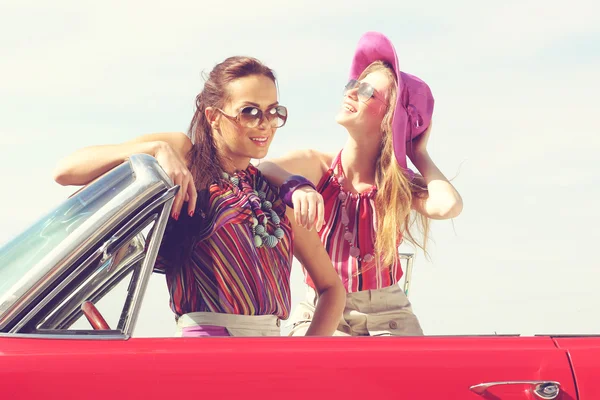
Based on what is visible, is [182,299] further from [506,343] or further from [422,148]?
[422,148]

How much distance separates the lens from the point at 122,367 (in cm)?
222

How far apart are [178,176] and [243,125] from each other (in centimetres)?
50

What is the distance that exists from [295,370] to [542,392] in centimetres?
62

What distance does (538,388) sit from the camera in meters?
2.32

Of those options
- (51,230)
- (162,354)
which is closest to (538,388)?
(162,354)

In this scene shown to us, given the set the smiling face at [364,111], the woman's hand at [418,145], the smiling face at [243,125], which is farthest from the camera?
the woman's hand at [418,145]

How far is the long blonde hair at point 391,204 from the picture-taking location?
3.94 m

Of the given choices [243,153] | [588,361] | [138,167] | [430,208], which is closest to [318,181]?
[430,208]

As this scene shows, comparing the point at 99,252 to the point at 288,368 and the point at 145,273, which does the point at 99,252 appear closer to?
the point at 145,273

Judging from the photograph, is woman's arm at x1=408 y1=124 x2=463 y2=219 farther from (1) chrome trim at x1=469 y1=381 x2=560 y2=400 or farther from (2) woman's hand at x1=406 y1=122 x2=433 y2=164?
(1) chrome trim at x1=469 y1=381 x2=560 y2=400

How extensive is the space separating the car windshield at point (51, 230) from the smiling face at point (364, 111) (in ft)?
5.68

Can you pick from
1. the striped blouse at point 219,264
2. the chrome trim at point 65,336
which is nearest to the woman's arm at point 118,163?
the striped blouse at point 219,264

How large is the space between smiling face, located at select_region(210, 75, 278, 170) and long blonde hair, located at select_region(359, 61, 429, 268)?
0.87 m

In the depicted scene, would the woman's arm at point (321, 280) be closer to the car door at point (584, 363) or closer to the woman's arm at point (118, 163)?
the woman's arm at point (118, 163)
